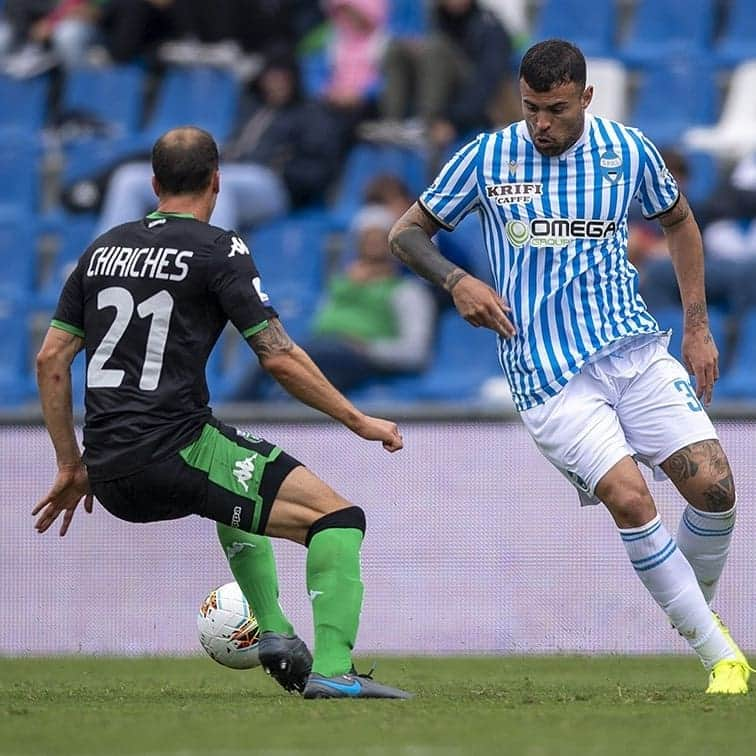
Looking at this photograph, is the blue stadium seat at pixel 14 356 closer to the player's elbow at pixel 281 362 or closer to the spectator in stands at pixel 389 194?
the spectator in stands at pixel 389 194

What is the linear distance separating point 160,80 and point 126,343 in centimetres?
905

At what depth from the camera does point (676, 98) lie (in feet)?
43.2

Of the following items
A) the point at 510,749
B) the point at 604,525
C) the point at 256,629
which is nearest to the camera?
the point at 510,749

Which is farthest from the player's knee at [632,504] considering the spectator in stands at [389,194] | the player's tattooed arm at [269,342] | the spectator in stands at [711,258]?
the spectator in stands at [389,194]

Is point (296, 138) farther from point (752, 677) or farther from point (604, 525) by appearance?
point (752, 677)

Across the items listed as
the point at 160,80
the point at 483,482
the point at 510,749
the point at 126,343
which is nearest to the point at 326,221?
the point at 160,80

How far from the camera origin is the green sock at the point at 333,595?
5871 mm

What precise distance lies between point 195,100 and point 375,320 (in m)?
3.67

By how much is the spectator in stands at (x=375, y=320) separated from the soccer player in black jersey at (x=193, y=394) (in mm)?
5380

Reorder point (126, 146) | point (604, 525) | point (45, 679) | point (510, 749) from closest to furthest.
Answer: point (510, 749) < point (45, 679) < point (604, 525) < point (126, 146)

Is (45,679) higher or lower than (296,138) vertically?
lower

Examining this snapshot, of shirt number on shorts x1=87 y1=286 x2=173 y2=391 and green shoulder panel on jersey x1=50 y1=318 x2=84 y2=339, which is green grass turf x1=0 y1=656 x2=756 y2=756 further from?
green shoulder panel on jersey x1=50 y1=318 x2=84 y2=339

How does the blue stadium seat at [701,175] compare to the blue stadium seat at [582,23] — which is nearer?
the blue stadium seat at [701,175]

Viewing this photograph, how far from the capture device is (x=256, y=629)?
678 centimetres
